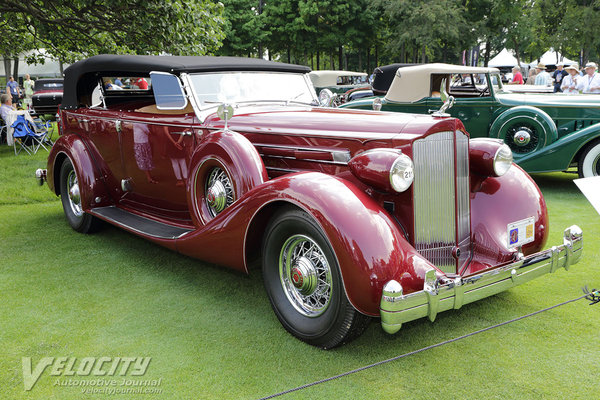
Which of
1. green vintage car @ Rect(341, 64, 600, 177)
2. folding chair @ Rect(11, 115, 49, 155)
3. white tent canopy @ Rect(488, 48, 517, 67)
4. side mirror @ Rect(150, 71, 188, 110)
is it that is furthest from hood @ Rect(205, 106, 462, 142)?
white tent canopy @ Rect(488, 48, 517, 67)

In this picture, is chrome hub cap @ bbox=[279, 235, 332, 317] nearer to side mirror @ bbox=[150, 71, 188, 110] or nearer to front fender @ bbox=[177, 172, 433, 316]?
front fender @ bbox=[177, 172, 433, 316]

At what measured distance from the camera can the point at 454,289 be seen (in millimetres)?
2762

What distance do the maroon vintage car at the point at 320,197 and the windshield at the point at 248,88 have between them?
13 mm

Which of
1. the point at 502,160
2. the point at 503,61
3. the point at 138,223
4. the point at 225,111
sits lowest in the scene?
the point at 138,223

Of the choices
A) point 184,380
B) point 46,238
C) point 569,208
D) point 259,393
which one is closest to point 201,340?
point 184,380

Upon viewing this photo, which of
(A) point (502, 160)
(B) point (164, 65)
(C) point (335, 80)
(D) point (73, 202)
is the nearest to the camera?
(A) point (502, 160)

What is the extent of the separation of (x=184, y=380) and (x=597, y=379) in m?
2.27

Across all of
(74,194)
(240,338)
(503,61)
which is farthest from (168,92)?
(503,61)

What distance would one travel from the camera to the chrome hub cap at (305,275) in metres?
3.11

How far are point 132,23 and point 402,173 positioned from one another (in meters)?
8.12

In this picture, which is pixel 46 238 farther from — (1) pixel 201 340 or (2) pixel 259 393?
(2) pixel 259 393

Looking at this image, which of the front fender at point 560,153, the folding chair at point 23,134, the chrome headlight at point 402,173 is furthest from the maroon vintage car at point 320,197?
the folding chair at point 23,134

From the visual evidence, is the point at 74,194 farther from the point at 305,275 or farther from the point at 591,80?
the point at 591,80

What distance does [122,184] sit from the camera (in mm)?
5355
